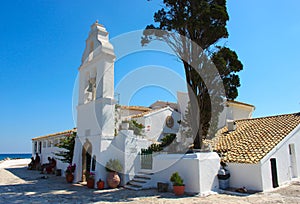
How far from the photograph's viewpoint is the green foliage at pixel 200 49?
41.1 feet

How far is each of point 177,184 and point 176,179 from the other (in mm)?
250

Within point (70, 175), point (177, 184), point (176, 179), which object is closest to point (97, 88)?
point (70, 175)

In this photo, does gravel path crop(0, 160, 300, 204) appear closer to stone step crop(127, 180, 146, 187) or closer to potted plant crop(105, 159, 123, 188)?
potted plant crop(105, 159, 123, 188)

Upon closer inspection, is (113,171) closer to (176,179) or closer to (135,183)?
(135,183)

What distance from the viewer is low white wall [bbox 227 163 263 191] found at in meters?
11.2

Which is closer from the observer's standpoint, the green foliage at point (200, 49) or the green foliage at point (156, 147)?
the green foliage at point (200, 49)

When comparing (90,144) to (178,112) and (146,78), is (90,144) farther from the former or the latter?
(178,112)

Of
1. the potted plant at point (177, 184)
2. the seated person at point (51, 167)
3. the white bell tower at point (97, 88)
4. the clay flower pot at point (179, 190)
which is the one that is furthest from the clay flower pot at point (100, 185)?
the seated person at point (51, 167)

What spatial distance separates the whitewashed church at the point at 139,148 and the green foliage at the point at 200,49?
1.87m

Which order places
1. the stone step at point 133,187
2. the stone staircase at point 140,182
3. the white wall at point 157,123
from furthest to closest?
the white wall at point 157,123
the stone staircase at point 140,182
the stone step at point 133,187

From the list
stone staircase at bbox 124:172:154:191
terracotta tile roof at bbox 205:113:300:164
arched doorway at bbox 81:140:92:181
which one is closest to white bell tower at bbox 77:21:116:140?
arched doorway at bbox 81:140:92:181

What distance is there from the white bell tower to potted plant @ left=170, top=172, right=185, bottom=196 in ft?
15.3

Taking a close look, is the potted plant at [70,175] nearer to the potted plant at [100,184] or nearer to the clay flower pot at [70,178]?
the clay flower pot at [70,178]

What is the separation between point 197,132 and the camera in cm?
1291
